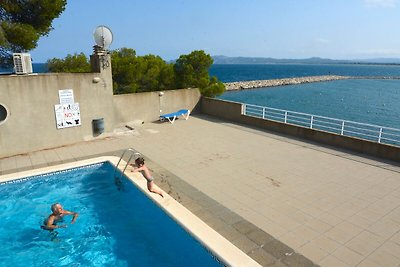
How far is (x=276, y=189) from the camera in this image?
23.6 ft

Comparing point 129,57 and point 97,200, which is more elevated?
point 129,57

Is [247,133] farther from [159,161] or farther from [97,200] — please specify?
[97,200]

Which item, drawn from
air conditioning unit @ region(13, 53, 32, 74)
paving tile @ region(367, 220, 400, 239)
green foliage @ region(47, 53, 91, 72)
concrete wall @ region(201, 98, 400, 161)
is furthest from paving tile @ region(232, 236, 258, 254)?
green foliage @ region(47, 53, 91, 72)

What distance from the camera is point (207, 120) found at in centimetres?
1530

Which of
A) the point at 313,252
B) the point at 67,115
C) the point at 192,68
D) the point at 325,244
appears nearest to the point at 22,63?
the point at 67,115

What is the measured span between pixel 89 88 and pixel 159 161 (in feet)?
14.7

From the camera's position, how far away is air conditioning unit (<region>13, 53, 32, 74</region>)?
385 inches

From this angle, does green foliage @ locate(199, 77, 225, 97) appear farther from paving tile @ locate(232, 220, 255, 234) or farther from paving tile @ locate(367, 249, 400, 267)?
paving tile @ locate(367, 249, 400, 267)

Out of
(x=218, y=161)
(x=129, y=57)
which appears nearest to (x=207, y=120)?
(x=218, y=161)

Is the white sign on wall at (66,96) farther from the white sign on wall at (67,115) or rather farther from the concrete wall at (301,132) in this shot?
the concrete wall at (301,132)

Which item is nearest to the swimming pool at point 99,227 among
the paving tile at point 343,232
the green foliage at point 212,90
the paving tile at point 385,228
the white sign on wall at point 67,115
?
the paving tile at point 343,232

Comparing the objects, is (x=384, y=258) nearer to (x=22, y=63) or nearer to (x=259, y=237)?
(x=259, y=237)

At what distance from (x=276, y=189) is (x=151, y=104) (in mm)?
9194

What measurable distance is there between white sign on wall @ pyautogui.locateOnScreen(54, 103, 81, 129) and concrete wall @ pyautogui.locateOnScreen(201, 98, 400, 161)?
756 centimetres
